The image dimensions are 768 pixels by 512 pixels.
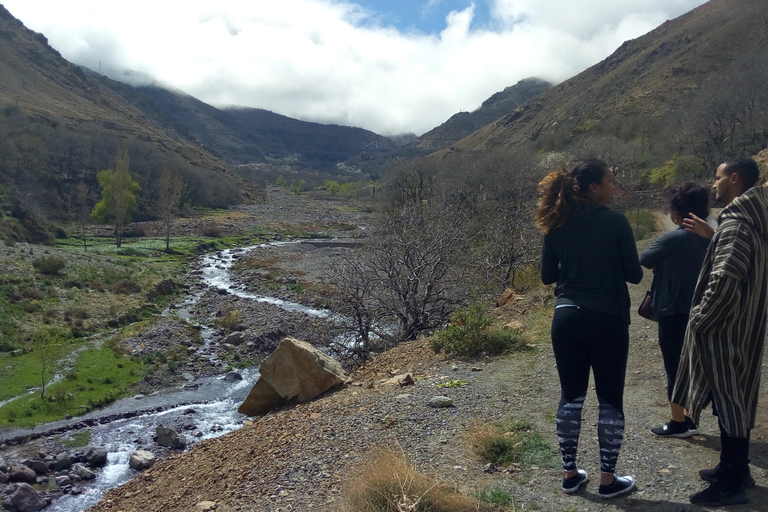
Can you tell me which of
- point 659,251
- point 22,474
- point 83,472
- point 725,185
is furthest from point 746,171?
point 22,474

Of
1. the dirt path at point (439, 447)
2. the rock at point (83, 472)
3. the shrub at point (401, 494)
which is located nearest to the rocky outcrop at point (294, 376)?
the dirt path at point (439, 447)

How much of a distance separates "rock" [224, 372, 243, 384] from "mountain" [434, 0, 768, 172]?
34673mm

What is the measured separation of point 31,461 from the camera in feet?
43.5

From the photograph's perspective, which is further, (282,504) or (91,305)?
(91,305)

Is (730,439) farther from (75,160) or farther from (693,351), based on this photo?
(75,160)

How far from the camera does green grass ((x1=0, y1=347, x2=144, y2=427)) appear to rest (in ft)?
52.9

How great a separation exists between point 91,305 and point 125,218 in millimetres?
28870

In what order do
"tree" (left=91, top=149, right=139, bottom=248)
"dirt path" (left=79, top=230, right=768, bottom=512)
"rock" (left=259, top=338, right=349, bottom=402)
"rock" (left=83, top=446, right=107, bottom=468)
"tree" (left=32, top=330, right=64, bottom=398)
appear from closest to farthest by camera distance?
"dirt path" (left=79, top=230, right=768, bottom=512) < "rock" (left=259, top=338, right=349, bottom=402) < "rock" (left=83, top=446, right=107, bottom=468) < "tree" (left=32, top=330, right=64, bottom=398) < "tree" (left=91, top=149, right=139, bottom=248)

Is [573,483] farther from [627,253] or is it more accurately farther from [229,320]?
[229,320]

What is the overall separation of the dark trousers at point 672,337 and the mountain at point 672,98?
132 ft

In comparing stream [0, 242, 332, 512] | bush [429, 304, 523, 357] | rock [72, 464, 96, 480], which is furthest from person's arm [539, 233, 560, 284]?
rock [72, 464, 96, 480]

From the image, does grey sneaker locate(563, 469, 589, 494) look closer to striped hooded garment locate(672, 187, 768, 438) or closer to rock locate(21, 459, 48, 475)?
striped hooded garment locate(672, 187, 768, 438)

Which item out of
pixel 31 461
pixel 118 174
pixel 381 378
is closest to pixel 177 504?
pixel 381 378

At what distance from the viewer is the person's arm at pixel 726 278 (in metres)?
3.29
